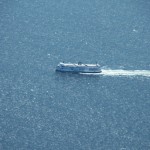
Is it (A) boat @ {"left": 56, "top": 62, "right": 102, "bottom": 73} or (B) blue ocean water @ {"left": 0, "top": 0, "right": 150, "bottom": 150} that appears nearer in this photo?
(B) blue ocean water @ {"left": 0, "top": 0, "right": 150, "bottom": 150}

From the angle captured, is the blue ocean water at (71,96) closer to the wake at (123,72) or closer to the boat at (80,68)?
the wake at (123,72)

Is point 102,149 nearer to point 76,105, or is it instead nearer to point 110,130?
point 110,130

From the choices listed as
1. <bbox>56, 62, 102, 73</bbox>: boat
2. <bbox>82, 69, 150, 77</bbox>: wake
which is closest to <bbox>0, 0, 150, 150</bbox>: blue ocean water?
<bbox>82, 69, 150, 77</bbox>: wake

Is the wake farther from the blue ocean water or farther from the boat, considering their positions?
the boat

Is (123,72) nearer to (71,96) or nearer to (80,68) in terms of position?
(80,68)

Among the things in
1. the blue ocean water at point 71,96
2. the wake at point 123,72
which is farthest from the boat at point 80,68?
the wake at point 123,72

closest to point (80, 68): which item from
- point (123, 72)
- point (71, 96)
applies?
point (123, 72)

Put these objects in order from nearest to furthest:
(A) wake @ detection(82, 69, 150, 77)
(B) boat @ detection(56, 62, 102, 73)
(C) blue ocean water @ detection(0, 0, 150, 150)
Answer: (C) blue ocean water @ detection(0, 0, 150, 150)
(B) boat @ detection(56, 62, 102, 73)
(A) wake @ detection(82, 69, 150, 77)

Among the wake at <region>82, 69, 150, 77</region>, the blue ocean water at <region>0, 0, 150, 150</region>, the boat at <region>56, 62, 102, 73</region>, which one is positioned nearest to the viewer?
the blue ocean water at <region>0, 0, 150, 150</region>

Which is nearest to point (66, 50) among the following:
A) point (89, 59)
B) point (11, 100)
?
point (89, 59)
